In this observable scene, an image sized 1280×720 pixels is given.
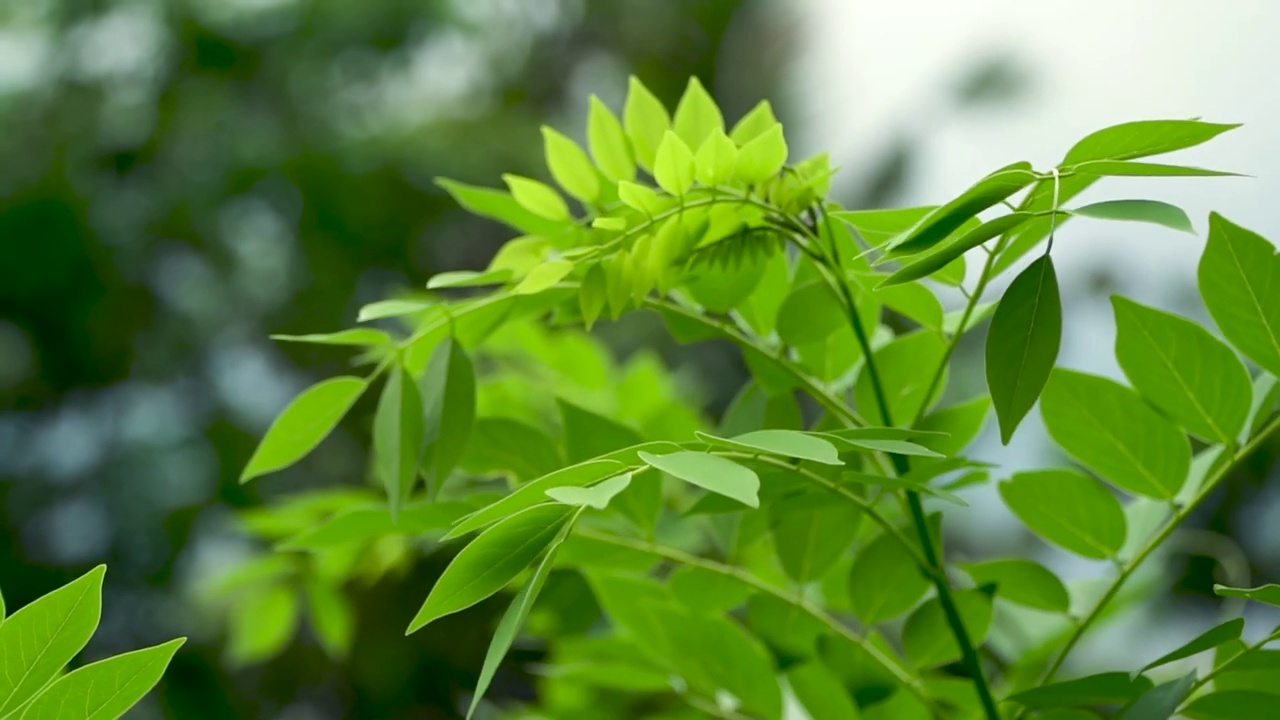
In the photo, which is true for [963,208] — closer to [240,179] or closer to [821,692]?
[821,692]

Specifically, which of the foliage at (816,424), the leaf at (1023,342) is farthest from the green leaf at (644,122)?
the leaf at (1023,342)

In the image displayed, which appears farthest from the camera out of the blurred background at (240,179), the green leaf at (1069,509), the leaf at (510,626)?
the blurred background at (240,179)

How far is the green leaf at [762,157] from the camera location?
20 centimetres

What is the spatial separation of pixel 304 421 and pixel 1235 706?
0.66ft

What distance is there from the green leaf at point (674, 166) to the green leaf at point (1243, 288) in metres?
0.10

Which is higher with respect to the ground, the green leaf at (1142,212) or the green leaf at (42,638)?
the green leaf at (1142,212)

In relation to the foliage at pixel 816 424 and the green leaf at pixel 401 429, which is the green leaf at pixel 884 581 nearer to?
the foliage at pixel 816 424

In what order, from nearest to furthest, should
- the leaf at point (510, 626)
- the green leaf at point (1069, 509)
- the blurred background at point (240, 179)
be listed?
the leaf at point (510, 626) → the green leaf at point (1069, 509) → the blurred background at point (240, 179)

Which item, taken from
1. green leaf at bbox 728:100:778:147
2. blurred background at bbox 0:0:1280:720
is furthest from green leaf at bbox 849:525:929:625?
blurred background at bbox 0:0:1280:720

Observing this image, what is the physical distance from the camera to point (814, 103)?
241 centimetres

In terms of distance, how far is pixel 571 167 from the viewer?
24cm

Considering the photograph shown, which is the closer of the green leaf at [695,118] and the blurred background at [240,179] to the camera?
the green leaf at [695,118]

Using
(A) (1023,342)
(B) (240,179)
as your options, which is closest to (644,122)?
(A) (1023,342)

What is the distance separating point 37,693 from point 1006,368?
0.16 meters
